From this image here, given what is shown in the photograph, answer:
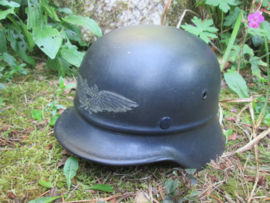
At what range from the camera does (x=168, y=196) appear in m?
1.08

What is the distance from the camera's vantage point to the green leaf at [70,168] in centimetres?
123

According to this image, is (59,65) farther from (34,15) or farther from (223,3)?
(223,3)

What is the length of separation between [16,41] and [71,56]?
61 centimetres

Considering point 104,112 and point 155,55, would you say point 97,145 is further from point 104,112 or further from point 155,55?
point 155,55

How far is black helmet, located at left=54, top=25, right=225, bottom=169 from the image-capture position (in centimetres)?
113

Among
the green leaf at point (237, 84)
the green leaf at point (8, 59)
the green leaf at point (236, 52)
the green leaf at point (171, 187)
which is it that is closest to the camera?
the green leaf at point (171, 187)

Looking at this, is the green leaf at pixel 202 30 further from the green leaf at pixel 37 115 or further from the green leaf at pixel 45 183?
the green leaf at pixel 45 183

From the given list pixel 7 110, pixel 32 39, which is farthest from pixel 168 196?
pixel 32 39

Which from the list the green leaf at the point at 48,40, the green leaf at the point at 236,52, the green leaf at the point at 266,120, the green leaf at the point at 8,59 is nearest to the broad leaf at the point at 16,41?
the green leaf at the point at 8,59

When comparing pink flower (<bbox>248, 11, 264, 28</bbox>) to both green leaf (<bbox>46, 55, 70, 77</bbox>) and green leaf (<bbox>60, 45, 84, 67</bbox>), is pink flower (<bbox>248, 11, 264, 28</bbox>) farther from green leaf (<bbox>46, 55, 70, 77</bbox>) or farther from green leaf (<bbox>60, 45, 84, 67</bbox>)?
green leaf (<bbox>46, 55, 70, 77</bbox>)

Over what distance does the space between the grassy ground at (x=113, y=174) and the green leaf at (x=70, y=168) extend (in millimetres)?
30

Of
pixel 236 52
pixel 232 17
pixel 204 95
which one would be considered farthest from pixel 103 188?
pixel 232 17

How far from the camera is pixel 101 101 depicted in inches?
46.7

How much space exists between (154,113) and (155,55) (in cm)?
29
